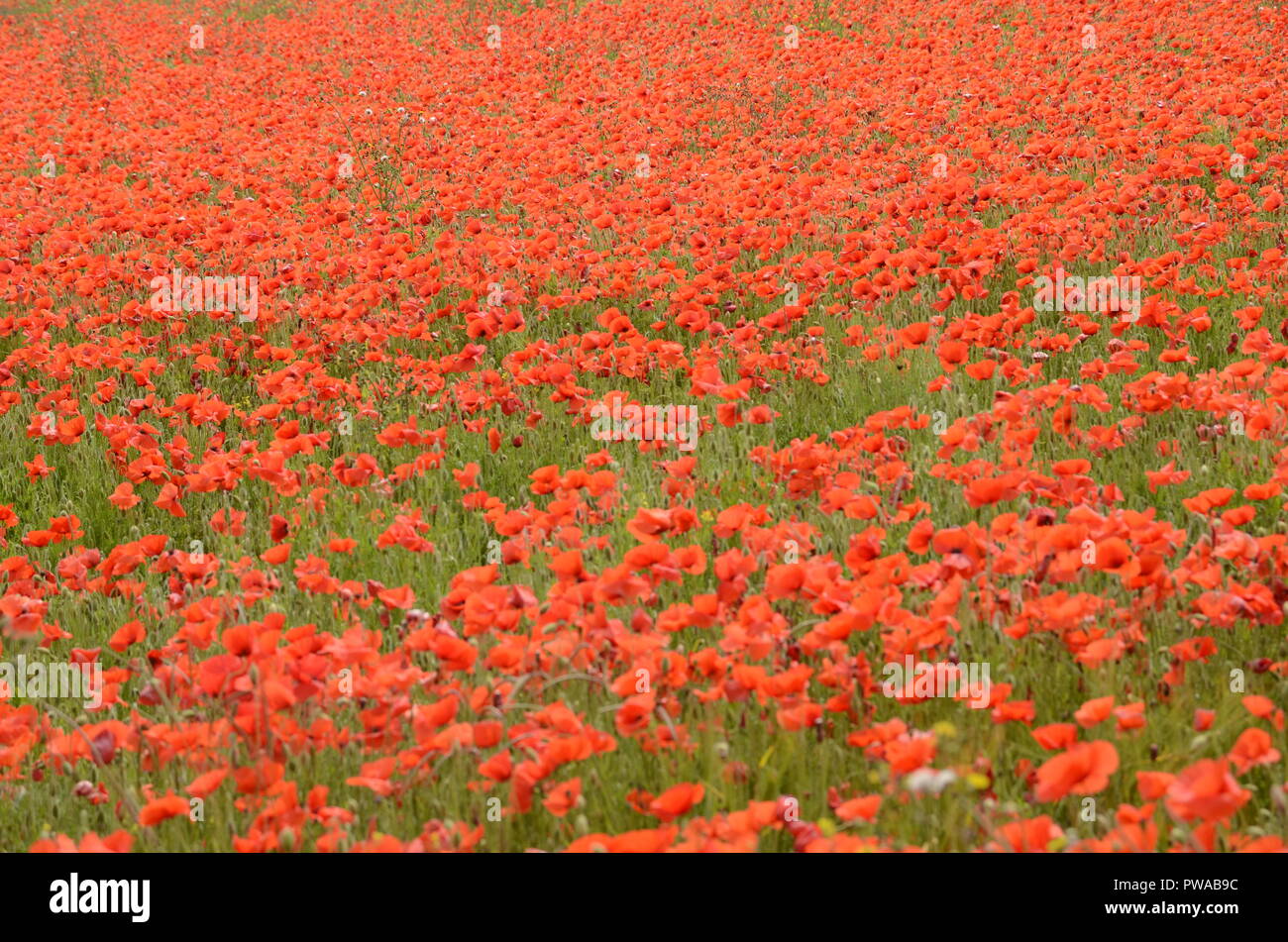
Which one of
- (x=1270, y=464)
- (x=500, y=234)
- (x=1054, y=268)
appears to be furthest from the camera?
(x=500, y=234)

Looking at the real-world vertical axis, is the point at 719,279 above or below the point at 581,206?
below

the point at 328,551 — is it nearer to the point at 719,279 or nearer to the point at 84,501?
the point at 84,501

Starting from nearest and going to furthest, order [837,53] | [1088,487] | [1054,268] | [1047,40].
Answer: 1. [1088,487]
2. [1054,268]
3. [1047,40]
4. [837,53]

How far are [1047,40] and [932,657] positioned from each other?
377 inches

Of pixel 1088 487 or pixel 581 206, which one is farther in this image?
pixel 581 206

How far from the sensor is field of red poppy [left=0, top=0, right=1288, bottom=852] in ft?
8.73

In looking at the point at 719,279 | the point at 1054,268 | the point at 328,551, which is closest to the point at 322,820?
the point at 328,551

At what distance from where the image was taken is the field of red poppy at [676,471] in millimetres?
2662

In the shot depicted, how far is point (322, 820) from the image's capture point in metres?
2.54

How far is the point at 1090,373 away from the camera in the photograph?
443cm

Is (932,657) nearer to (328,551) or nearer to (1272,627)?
(1272,627)

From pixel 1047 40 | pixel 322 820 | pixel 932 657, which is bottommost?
pixel 322 820

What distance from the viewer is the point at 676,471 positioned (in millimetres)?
3900

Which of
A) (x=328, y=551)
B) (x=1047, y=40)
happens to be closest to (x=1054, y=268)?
(x=328, y=551)
